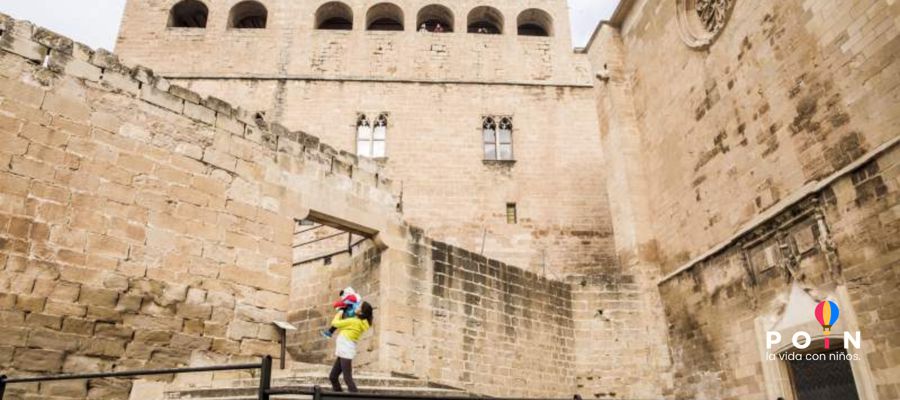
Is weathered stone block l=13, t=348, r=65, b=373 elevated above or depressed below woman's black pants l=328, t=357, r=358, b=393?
above

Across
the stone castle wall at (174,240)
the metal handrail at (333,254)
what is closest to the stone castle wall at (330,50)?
the metal handrail at (333,254)

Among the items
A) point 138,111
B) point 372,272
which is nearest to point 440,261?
point 372,272

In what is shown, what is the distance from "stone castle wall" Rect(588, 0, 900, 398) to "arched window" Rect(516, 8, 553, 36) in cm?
745

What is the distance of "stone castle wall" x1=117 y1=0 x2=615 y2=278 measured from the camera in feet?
54.7

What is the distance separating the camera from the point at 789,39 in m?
8.97

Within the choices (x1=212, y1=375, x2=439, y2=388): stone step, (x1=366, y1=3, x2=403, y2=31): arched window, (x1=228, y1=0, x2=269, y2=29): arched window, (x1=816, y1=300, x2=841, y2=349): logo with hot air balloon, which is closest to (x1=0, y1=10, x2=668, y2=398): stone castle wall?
(x1=212, y1=375, x2=439, y2=388): stone step

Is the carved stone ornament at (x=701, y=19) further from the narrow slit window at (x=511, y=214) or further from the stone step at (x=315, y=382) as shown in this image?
the stone step at (x=315, y=382)

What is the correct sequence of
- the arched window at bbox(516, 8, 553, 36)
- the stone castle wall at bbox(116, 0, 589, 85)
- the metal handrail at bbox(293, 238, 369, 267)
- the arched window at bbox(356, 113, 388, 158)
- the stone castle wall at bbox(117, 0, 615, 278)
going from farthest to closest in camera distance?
the arched window at bbox(516, 8, 553, 36)
the stone castle wall at bbox(116, 0, 589, 85)
the arched window at bbox(356, 113, 388, 158)
the stone castle wall at bbox(117, 0, 615, 278)
the metal handrail at bbox(293, 238, 369, 267)

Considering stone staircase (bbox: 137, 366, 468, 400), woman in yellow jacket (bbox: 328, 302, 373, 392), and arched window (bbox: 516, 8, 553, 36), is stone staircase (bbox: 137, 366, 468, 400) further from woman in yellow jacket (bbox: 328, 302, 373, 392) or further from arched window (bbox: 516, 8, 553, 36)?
arched window (bbox: 516, 8, 553, 36)

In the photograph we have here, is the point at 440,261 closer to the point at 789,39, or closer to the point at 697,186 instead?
the point at 697,186

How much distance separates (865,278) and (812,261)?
880mm

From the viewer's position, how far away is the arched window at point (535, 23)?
68.0 ft

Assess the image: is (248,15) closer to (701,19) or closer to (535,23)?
(535,23)

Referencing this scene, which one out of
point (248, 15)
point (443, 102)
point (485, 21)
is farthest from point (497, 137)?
point (248, 15)
